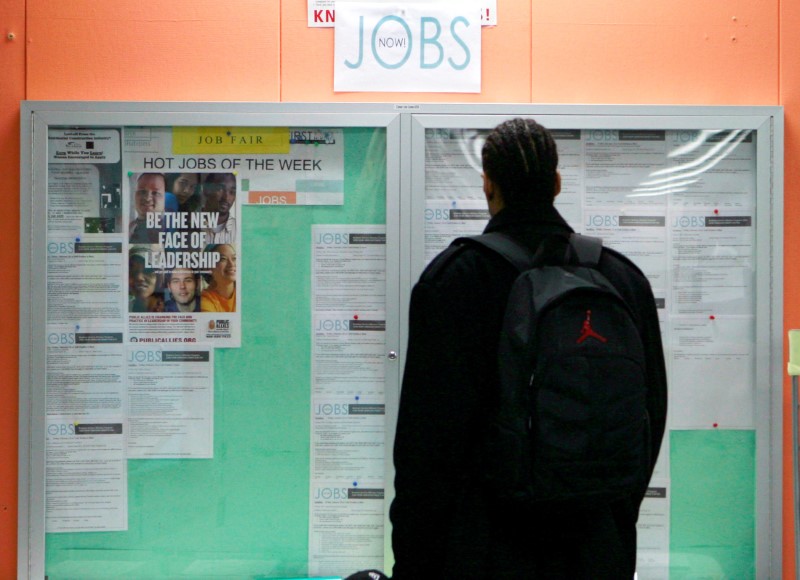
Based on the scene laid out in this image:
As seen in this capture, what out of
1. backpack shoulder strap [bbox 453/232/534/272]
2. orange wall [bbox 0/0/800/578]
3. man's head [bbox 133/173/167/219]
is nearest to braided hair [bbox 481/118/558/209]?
backpack shoulder strap [bbox 453/232/534/272]

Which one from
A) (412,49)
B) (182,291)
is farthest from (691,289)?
(182,291)

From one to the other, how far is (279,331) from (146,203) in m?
0.71

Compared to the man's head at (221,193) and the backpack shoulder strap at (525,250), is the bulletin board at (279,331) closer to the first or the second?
the man's head at (221,193)

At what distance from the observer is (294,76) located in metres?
3.22

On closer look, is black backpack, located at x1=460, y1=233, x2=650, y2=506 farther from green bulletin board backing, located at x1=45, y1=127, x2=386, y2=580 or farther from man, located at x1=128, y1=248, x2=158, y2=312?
man, located at x1=128, y1=248, x2=158, y2=312

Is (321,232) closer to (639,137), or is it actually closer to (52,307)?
(52,307)

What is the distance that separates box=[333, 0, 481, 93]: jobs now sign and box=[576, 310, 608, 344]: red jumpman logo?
1.80m

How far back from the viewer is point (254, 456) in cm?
316

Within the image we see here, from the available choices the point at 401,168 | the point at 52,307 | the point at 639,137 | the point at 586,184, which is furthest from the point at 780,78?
the point at 52,307

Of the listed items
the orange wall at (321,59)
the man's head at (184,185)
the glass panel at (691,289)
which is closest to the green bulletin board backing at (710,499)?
the glass panel at (691,289)

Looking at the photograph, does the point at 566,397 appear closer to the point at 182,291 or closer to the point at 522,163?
the point at 522,163

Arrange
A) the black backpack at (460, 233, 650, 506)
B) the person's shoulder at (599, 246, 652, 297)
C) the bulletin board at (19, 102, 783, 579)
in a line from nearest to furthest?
1. the black backpack at (460, 233, 650, 506)
2. the person's shoulder at (599, 246, 652, 297)
3. the bulletin board at (19, 102, 783, 579)

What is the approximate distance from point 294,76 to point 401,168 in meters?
0.58

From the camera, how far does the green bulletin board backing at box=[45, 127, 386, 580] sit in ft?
10.3
